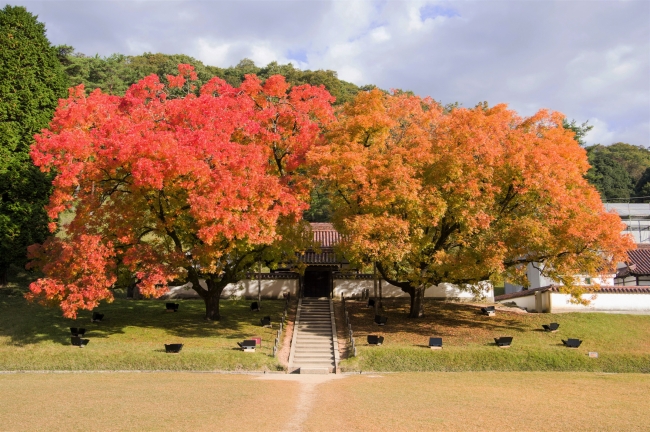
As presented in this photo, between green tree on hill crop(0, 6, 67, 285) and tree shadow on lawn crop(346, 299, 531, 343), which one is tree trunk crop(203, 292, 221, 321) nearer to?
tree shadow on lawn crop(346, 299, 531, 343)

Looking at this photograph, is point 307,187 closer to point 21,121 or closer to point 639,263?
point 21,121

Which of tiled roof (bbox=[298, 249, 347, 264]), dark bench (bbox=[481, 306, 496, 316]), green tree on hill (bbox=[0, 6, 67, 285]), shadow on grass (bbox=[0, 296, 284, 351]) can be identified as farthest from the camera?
tiled roof (bbox=[298, 249, 347, 264])

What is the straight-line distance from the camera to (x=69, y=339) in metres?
25.3

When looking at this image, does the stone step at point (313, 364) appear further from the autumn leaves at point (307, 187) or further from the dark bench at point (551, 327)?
the dark bench at point (551, 327)

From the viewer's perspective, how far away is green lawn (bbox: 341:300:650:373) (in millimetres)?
23375

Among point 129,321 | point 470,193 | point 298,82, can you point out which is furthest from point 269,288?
point 298,82

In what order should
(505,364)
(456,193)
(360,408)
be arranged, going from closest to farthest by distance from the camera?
(360,408)
(505,364)
(456,193)

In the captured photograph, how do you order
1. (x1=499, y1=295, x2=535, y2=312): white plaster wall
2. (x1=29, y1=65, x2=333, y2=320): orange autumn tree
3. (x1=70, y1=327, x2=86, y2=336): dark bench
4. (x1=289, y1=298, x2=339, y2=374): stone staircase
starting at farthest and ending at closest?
(x1=499, y1=295, x2=535, y2=312): white plaster wall → (x1=70, y1=327, x2=86, y2=336): dark bench → (x1=289, y1=298, x2=339, y2=374): stone staircase → (x1=29, y1=65, x2=333, y2=320): orange autumn tree

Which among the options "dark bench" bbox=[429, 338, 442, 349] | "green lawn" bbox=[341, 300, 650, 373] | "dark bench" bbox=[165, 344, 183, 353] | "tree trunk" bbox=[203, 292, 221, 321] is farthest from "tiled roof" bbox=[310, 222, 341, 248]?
"dark bench" bbox=[165, 344, 183, 353]

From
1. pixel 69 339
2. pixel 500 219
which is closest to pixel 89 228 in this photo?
pixel 69 339

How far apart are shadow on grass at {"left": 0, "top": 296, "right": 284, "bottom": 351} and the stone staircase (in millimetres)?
1585

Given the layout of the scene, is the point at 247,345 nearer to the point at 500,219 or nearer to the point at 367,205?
the point at 367,205

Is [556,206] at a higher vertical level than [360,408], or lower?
higher

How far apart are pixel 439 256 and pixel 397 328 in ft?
17.2
